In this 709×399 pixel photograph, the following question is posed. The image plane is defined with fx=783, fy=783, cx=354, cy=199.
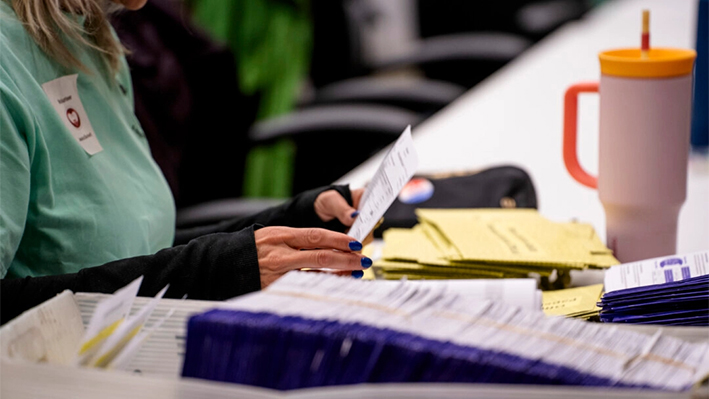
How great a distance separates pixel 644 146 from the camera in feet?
3.27

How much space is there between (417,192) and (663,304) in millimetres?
719

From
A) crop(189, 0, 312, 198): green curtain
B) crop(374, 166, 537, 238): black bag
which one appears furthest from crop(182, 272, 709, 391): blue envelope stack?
crop(189, 0, 312, 198): green curtain

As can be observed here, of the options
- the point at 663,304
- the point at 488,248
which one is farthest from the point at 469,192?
the point at 663,304

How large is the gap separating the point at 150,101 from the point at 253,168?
682 mm

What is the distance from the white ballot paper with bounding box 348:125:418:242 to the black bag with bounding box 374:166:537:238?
1.46ft

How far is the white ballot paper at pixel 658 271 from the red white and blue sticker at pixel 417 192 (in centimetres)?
55

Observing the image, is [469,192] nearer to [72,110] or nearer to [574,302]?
[574,302]

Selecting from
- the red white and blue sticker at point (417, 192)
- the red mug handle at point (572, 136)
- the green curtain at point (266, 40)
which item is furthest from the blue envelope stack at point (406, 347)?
the green curtain at point (266, 40)

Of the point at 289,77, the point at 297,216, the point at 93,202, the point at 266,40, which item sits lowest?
the point at 289,77

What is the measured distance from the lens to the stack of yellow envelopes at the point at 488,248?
970 millimetres

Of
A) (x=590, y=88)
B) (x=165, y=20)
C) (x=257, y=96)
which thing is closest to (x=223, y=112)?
(x=165, y=20)

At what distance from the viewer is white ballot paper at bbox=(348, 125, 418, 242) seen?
783 mm

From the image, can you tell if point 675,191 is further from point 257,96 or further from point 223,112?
point 257,96

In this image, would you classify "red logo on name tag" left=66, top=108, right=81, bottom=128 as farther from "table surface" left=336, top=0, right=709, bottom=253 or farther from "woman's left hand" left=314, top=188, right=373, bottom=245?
"table surface" left=336, top=0, right=709, bottom=253
